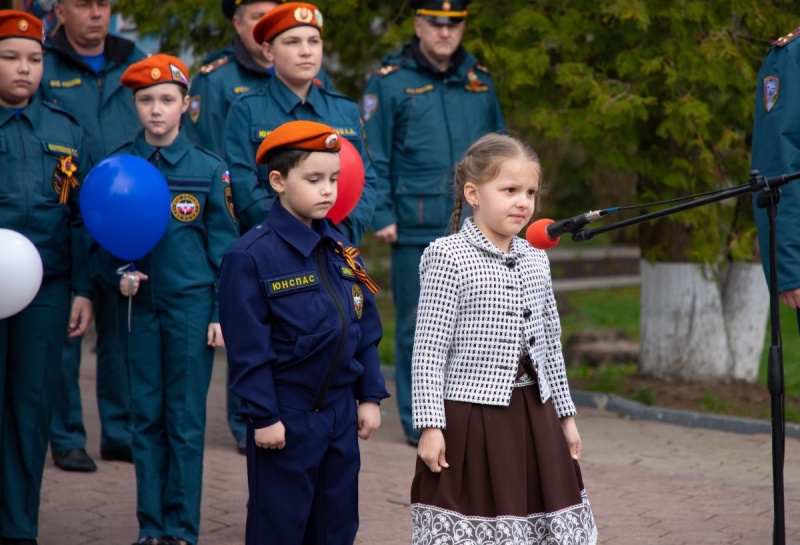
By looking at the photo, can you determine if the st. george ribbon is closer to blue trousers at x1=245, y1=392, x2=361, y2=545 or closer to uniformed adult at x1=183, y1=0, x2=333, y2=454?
blue trousers at x1=245, y1=392, x2=361, y2=545

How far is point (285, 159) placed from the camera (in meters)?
4.01

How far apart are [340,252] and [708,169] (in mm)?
4150

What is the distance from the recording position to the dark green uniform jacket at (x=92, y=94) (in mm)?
6383

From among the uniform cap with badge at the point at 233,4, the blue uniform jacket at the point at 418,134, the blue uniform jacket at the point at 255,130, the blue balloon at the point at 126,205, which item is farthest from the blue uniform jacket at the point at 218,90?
the blue balloon at the point at 126,205

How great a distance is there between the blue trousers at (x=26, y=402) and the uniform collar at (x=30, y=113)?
664 mm

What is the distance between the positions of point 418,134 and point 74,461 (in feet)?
8.43

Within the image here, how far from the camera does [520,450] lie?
13.0 ft

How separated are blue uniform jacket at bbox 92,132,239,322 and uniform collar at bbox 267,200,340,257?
1.15 metres

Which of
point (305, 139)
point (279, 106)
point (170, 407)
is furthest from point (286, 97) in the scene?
point (305, 139)

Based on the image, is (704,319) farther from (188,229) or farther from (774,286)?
(774,286)

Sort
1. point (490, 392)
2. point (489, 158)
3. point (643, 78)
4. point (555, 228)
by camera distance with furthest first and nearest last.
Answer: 1. point (643, 78)
2. point (489, 158)
3. point (490, 392)
4. point (555, 228)

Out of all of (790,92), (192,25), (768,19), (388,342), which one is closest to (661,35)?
(768,19)

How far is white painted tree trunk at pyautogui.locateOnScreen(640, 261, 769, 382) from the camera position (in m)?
8.59

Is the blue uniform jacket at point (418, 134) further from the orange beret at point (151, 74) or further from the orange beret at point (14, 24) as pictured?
the orange beret at point (14, 24)
